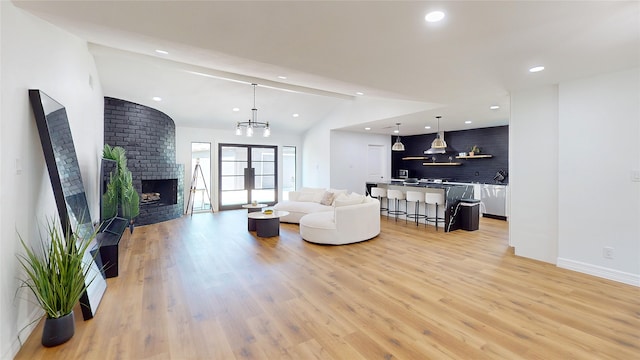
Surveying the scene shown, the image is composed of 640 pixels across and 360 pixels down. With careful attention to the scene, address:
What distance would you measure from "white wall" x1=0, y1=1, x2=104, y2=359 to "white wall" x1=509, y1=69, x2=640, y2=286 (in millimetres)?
5571

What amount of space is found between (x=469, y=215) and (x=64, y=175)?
6.43 metres

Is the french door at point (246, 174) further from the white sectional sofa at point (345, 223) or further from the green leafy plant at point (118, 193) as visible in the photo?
the white sectional sofa at point (345, 223)

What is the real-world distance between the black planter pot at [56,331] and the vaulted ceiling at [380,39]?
234 cm

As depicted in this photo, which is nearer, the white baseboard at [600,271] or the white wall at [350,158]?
the white baseboard at [600,271]

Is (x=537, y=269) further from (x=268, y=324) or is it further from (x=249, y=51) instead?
(x=249, y=51)

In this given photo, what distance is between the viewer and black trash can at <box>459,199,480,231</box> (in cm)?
586

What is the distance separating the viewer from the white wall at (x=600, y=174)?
3.22 meters

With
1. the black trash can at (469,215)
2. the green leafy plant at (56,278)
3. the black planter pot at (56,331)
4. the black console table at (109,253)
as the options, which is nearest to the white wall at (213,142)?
the black console table at (109,253)

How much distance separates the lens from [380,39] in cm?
252

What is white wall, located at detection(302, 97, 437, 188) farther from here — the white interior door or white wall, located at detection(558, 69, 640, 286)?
white wall, located at detection(558, 69, 640, 286)

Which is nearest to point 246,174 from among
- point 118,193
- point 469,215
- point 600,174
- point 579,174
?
point 118,193

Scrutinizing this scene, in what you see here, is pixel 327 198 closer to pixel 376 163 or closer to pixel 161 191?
pixel 376 163

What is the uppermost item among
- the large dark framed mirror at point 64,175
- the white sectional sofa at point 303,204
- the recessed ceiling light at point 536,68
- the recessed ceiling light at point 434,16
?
the recessed ceiling light at point 536,68

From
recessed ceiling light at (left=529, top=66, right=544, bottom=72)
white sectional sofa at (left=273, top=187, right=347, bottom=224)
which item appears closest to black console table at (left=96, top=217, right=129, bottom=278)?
white sectional sofa at (left=273, top=187, right=347, bottom=224)
